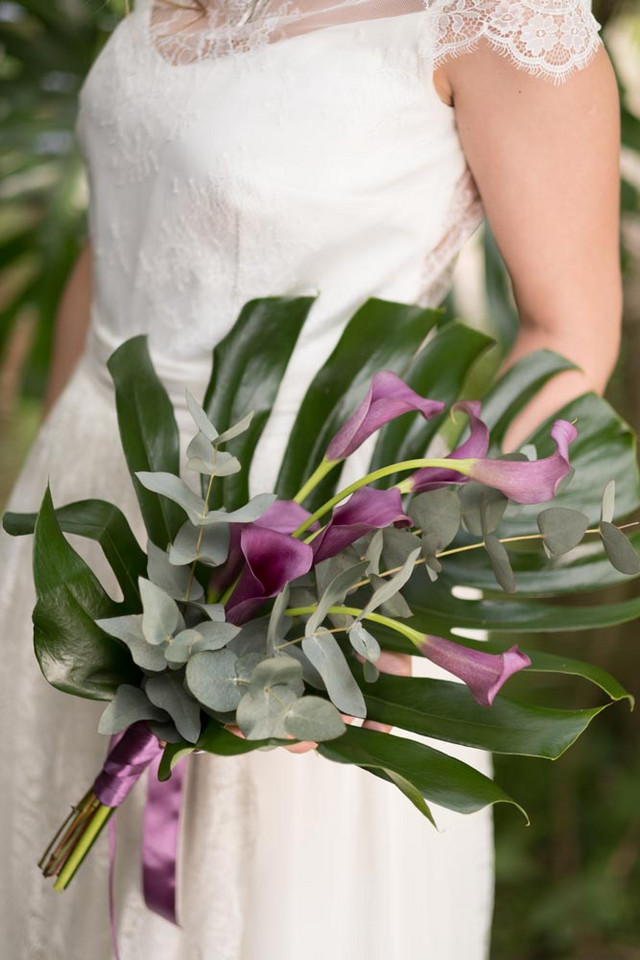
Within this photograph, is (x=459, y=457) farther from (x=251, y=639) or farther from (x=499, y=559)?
(x=251, y=639)

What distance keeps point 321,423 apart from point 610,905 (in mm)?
1618

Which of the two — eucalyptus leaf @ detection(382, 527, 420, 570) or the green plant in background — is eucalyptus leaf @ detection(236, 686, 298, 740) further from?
the green plant in background

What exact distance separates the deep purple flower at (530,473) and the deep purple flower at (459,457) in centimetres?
3

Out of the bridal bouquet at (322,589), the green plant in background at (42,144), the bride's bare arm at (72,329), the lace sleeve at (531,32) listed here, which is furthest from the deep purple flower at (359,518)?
the green plant in background at (42,144)

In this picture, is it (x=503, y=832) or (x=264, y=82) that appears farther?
(x=503, y=832)

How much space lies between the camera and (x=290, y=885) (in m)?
0.87

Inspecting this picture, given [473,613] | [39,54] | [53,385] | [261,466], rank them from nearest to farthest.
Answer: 1. [473,613]
2. [261,466]
3. [53,385]
4. [39,54]

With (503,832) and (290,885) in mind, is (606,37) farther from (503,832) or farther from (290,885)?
(503,832)

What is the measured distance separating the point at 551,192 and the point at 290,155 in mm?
214

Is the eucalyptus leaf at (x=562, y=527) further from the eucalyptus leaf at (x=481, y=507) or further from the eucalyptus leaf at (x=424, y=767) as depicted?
the eucalyptus leaf at (x=424, y=767)

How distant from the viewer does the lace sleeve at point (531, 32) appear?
796 millimetres

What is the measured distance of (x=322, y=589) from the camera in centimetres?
66

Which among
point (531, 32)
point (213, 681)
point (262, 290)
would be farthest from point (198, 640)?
point (531, 32)

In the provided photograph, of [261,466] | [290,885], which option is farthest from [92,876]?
[261,466]
